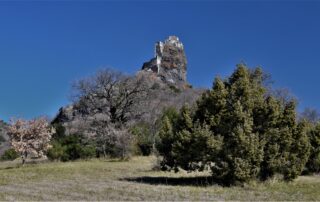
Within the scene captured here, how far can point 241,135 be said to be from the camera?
1883 centimetres

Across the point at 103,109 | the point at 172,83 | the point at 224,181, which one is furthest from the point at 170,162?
the point at 172,83

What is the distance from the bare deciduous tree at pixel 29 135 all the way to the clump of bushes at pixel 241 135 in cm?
1513

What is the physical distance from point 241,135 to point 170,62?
8382 centimetres

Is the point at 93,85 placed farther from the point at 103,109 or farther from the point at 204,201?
the point at 204,201

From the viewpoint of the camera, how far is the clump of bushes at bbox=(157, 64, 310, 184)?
1905 cm

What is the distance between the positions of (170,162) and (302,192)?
680cm

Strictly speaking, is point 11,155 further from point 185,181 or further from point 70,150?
point 185,181

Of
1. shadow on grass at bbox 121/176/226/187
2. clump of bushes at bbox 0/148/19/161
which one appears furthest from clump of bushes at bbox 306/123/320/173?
clump of bushes at bbox 0/148/19/161

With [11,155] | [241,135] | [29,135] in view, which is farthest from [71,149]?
[241,135]

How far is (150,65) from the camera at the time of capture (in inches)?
4021

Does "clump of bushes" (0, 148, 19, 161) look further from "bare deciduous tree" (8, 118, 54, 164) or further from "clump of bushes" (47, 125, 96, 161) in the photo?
"bare deciduous tree" (8, 118, 54, 164)

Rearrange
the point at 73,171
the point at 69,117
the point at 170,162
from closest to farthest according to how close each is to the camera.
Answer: the point at 170,162 < the point at 73,171 < the point at 69,117

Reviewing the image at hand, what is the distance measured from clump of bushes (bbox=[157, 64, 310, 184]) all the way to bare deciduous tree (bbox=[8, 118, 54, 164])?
15128 millimetres

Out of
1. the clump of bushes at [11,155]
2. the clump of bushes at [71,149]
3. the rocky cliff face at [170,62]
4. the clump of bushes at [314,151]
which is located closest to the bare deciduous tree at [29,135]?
the clump of bushes at [71,149]
